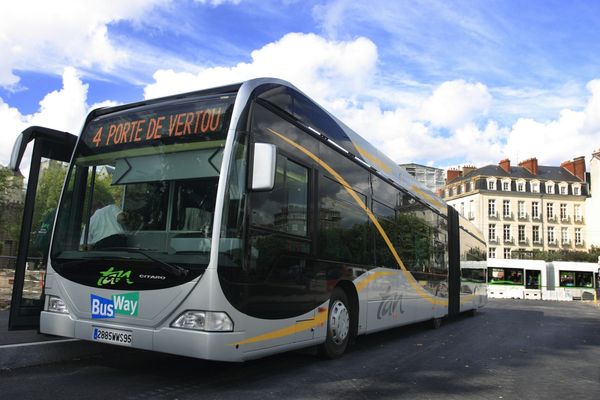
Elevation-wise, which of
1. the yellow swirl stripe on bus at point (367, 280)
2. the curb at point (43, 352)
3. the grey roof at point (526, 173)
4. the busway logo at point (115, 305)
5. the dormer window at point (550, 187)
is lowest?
the curb at point (43, 352)

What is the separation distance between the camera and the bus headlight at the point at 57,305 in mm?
5612

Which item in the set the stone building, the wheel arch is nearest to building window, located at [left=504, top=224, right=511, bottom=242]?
the stone building

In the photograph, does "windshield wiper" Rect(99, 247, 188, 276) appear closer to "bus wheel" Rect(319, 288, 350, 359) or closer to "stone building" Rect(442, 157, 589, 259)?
"bus wheel" Rect(319, 288, 350, 359)

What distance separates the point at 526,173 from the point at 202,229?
81.2 m

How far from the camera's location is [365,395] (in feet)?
17.4

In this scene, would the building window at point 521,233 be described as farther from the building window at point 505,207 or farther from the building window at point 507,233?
the building window at point 505,207

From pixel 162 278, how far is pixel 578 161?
284 ft

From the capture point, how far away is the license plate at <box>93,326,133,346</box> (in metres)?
5.12

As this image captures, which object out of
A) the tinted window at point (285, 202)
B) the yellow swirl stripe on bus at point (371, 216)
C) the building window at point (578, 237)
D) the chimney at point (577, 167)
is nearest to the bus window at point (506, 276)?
the yellow swirl stripe on bus at point (371, 216)

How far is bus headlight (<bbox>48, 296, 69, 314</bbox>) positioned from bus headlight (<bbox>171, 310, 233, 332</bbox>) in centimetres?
154

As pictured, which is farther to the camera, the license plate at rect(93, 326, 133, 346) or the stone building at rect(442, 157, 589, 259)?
the stone building at rect(442, 157, 589, 259)

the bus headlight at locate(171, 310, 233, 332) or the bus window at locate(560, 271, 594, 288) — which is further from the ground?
the bus window at locate(560, 271, 594, 288)

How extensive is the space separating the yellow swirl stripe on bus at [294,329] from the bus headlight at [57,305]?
2035 mm

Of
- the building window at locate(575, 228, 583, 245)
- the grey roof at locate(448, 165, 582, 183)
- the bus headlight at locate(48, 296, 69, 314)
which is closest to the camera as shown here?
the bus headlight at locate(48, 296, 69, 314)
